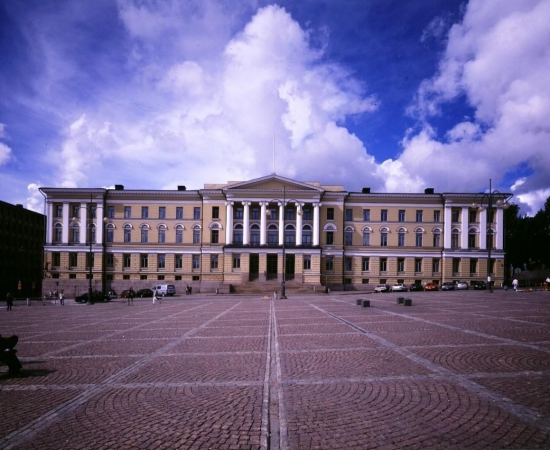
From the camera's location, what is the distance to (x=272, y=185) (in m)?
56.9

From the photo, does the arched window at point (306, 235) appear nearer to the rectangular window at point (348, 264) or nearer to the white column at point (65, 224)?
the rectangular window at point (348, 264)

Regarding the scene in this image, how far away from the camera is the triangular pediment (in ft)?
185

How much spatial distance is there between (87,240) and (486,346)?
201 ft

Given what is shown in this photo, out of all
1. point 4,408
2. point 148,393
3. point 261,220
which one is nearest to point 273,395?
point 148,393

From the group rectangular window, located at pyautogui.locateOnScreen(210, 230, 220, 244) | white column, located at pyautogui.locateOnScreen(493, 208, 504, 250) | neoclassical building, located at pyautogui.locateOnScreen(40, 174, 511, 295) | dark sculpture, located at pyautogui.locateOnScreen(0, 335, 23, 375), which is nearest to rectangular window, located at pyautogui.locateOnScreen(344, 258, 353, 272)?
neoclassical building, located at pyautogui.locateOnScreen(40, 174, 511, 295)

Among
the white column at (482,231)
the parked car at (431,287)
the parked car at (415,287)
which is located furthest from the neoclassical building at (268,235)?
the parked car at (431,287)

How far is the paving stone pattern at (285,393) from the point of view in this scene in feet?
16.5

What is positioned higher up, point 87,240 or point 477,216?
point 477,216

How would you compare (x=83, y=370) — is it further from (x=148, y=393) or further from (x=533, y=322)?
(x=533, y=322)

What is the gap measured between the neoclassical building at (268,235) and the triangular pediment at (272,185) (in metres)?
0.17

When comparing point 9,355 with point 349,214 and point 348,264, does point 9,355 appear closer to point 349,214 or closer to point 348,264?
point 348,264

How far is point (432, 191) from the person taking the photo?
59.8 m

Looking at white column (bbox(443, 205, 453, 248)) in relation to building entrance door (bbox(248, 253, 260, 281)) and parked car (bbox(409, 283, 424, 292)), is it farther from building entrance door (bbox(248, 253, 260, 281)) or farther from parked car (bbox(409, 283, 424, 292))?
building entrance door (bbox(248, 253, 260, 281))

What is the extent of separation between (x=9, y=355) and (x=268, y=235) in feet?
166
